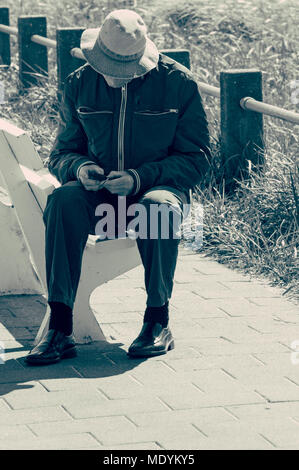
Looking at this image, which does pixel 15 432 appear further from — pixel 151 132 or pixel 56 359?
pixel 151 132

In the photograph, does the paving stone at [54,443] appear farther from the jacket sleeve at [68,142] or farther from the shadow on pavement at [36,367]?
the jacket sleeve at [68,142]

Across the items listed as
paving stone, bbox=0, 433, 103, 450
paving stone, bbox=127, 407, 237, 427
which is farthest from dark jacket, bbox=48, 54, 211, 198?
paving stone, bbox=0, 433, 103, 450

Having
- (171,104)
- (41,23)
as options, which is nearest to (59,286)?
(171,104)

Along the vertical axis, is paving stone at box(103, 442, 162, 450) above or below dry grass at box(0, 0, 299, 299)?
below

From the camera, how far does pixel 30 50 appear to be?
10492 millimetres

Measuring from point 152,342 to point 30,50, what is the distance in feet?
21.1

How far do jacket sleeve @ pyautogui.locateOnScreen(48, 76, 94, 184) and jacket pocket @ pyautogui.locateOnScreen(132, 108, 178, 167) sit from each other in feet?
0.75

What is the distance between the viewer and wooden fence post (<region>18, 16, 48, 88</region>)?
1046 cm

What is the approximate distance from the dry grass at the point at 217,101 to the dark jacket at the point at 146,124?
3.50ft

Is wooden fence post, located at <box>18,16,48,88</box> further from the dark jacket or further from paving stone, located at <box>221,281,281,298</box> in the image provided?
the dark jacket

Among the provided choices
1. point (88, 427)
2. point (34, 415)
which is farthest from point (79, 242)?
point (88, 427)

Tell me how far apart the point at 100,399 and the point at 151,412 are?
0.24 m

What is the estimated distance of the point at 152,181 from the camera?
4.68 metres
